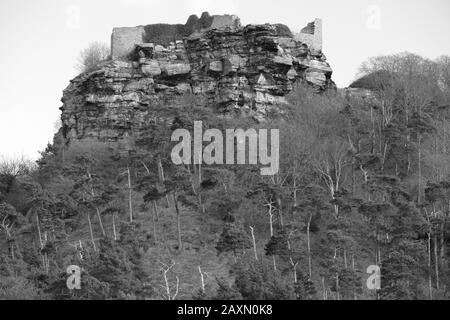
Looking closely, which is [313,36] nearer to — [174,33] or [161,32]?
[174,33]

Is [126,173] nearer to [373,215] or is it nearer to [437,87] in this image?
[373,215]

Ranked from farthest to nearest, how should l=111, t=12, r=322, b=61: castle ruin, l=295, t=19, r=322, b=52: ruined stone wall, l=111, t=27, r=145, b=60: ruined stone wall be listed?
l=295, t=19, r=322, b=52: ruined stone wall < l=111, t=12, r=322, b=61: castle ruin < l=111, t=27, r=145, b=60: ruined stone wall

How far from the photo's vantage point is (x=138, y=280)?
3628 cm

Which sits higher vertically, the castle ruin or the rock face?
the castle ruin

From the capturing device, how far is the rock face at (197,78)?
64.2 m

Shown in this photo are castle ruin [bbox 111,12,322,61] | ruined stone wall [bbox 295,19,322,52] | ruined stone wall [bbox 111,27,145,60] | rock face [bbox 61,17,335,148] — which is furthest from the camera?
ruined stone wall [bbox 295,19,322,52]

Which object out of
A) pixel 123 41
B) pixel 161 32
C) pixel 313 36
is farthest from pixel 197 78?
pixel 313 36

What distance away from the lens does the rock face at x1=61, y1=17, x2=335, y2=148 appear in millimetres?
64188

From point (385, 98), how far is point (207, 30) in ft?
45.4

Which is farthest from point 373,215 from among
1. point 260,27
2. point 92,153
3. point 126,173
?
point 260,27

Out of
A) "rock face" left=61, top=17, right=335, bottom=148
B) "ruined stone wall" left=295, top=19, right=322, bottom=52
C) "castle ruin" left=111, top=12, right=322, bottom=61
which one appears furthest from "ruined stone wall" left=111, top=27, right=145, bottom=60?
"ruined stone wall" left=295, top=19, right=322, bottom=52

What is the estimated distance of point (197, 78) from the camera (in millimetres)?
66250

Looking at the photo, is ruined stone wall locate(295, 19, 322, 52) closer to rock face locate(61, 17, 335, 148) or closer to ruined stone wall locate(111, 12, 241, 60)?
rock face locate(61, 17, 335, 148)

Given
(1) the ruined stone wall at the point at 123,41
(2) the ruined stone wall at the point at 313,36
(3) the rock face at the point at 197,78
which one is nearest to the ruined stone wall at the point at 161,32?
(1) the ruined stone wall at the point at 123,41
